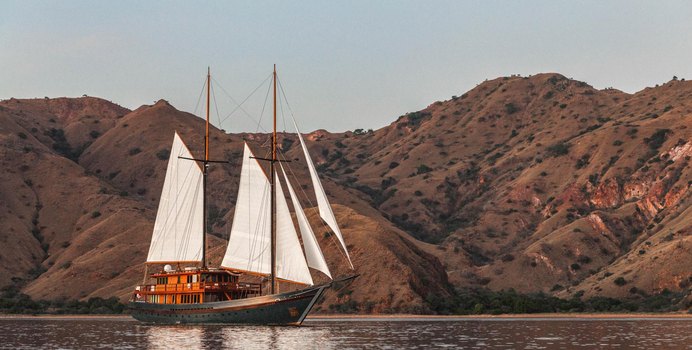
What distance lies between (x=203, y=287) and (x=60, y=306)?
150 feet

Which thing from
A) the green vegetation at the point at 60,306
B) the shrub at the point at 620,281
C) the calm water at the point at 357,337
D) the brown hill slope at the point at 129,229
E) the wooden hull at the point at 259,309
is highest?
the brown hill slope at the point at 129,229

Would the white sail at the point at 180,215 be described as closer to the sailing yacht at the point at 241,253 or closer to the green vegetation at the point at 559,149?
the sailing yacht at the point at 241,253

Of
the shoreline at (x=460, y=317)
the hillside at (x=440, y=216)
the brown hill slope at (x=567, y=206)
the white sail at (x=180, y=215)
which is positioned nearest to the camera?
the white sail at (x=180, y=215)

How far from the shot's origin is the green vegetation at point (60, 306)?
112688mm

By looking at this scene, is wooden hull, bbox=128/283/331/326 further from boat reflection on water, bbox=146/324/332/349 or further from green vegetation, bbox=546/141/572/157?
green vegetation, bbox=546/141/572/157

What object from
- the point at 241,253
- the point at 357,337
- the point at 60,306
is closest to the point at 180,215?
the point at 241,253

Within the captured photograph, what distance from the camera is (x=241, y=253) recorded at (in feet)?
255

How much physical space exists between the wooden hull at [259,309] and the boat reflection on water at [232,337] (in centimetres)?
83

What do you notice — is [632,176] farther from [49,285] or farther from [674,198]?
[49,285]

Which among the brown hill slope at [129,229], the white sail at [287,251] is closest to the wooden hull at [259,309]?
the white sail at [287,251]

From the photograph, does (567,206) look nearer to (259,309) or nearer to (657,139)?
(657,139)

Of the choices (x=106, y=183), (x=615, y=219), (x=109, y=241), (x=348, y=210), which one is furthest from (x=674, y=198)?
(x=106, y=183)

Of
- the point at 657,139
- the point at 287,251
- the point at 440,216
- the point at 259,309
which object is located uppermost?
the point at 657,139

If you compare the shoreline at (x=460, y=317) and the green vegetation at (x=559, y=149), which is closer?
the shoreline at (x=460, y=317)
